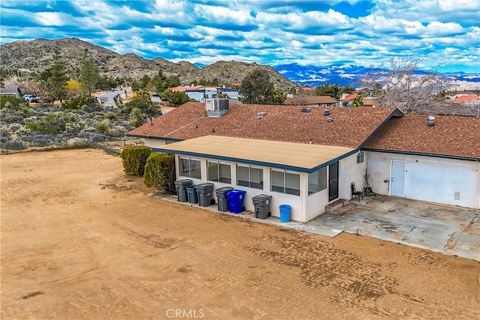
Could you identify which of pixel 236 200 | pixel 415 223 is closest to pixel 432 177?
pixel 415 223

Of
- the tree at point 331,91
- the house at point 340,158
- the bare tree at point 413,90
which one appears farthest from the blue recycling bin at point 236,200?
the tree at point 331,91

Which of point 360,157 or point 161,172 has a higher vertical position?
point 360,157

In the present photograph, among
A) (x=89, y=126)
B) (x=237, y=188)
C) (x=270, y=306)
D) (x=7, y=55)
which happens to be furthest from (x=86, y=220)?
(x=7, y=55)

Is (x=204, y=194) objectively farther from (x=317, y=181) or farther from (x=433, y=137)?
(x=433, y=137)

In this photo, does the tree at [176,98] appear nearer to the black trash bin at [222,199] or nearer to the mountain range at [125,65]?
the black trash bin at [222,199]

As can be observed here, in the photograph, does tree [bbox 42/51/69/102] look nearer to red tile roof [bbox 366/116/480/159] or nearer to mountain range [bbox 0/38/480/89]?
red tile roof [bbox 366/116/480/159]

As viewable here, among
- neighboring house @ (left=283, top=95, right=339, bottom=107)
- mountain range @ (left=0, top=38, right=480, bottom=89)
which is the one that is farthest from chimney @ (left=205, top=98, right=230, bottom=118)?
mountain range @ (left=0, top=38, right=480, bottom=89)
